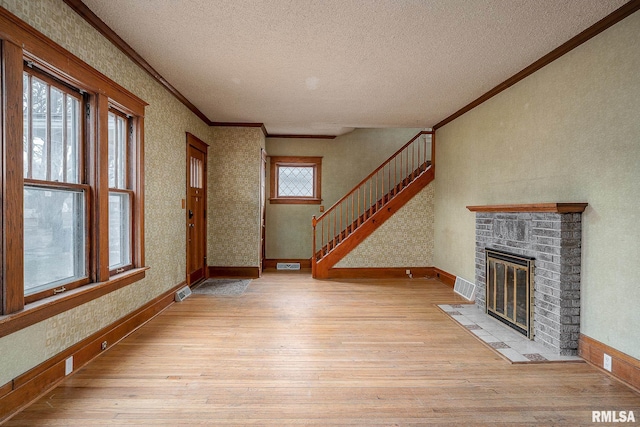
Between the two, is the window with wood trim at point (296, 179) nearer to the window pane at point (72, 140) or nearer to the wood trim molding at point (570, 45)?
the wood trim molding at point (570, 45)

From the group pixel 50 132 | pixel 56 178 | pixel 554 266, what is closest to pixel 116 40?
pixel 50 132

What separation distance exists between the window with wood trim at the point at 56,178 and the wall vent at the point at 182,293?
1.31m

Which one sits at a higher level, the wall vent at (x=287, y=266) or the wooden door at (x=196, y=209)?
the wooden door at (x=196, y=209)

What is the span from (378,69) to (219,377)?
3.49m

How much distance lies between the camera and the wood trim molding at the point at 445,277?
5.58 meters

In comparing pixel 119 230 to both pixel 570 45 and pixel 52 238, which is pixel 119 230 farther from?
pixel 570 45

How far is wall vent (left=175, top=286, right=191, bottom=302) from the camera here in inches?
183

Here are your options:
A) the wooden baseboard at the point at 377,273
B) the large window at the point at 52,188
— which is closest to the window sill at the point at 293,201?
the wooden baseboard at the point at 377,273

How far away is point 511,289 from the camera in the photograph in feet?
12.0

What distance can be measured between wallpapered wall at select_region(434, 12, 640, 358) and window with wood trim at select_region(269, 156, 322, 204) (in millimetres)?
4200

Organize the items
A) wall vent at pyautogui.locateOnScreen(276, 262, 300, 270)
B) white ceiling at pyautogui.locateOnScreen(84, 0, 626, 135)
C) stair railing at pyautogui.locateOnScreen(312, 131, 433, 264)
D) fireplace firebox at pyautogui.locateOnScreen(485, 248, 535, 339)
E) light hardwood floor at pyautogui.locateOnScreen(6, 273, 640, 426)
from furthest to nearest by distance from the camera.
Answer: wall vent at pyautogui.locateOnScreen(276, 262, 300, 270), stair railing at pyautogui.locateOnScreen(312, 131, 433, 264), fireplace firebox at pyautogui.locateOnScreen(485, 248, 535, 339), white ceiling at pyautogui.locateOnScreen(84, 0, 626, 135), light hardwood floor at pyautogui.locateOnScreen(6, 273, 640, 426)

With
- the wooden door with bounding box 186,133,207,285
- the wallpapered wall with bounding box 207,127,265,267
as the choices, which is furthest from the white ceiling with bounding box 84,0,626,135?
the wallpapered wall with bounding box 207,127,265,267

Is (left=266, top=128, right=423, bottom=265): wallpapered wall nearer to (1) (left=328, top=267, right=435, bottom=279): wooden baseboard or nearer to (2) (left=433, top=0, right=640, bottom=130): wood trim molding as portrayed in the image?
(1) (left=328, top=267, right=435, bottom=279): wooden baseboard

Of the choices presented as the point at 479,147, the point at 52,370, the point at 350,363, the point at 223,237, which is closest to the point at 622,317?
the point at 350,363
